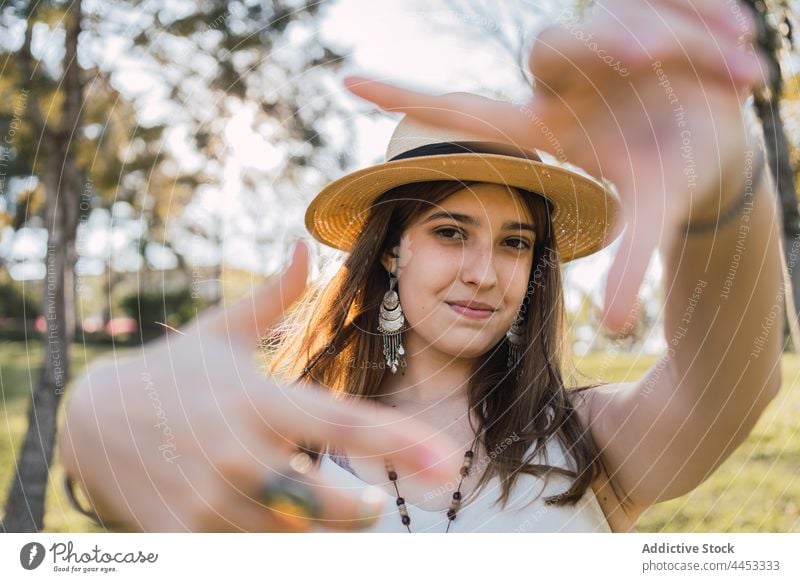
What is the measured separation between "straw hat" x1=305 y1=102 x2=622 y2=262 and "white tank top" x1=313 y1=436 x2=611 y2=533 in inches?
13.3

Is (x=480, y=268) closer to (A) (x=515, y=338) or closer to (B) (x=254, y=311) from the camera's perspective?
(A) (x=515, y=338)

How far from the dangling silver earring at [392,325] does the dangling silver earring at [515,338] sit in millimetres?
162

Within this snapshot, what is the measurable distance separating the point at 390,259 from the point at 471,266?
0.55ft

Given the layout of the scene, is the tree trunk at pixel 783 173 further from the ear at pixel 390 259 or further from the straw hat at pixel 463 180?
the ear at pixel 390 259

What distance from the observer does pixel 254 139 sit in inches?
57.2

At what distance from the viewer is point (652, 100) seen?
56 cm

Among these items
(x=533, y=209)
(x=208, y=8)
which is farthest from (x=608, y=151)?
(x=208, y=8)

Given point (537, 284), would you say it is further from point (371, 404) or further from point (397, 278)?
point (371, 404)

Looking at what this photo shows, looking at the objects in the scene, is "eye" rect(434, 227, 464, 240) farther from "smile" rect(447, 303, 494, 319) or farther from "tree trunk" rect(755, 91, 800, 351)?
"tree trunk" rect(755, 91, 800, 351)

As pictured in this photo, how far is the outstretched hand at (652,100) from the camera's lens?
1.68 ft

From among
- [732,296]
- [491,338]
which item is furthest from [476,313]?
[732,296]

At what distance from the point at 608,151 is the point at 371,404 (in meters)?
0.71

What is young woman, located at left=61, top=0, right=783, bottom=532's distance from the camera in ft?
1.63
